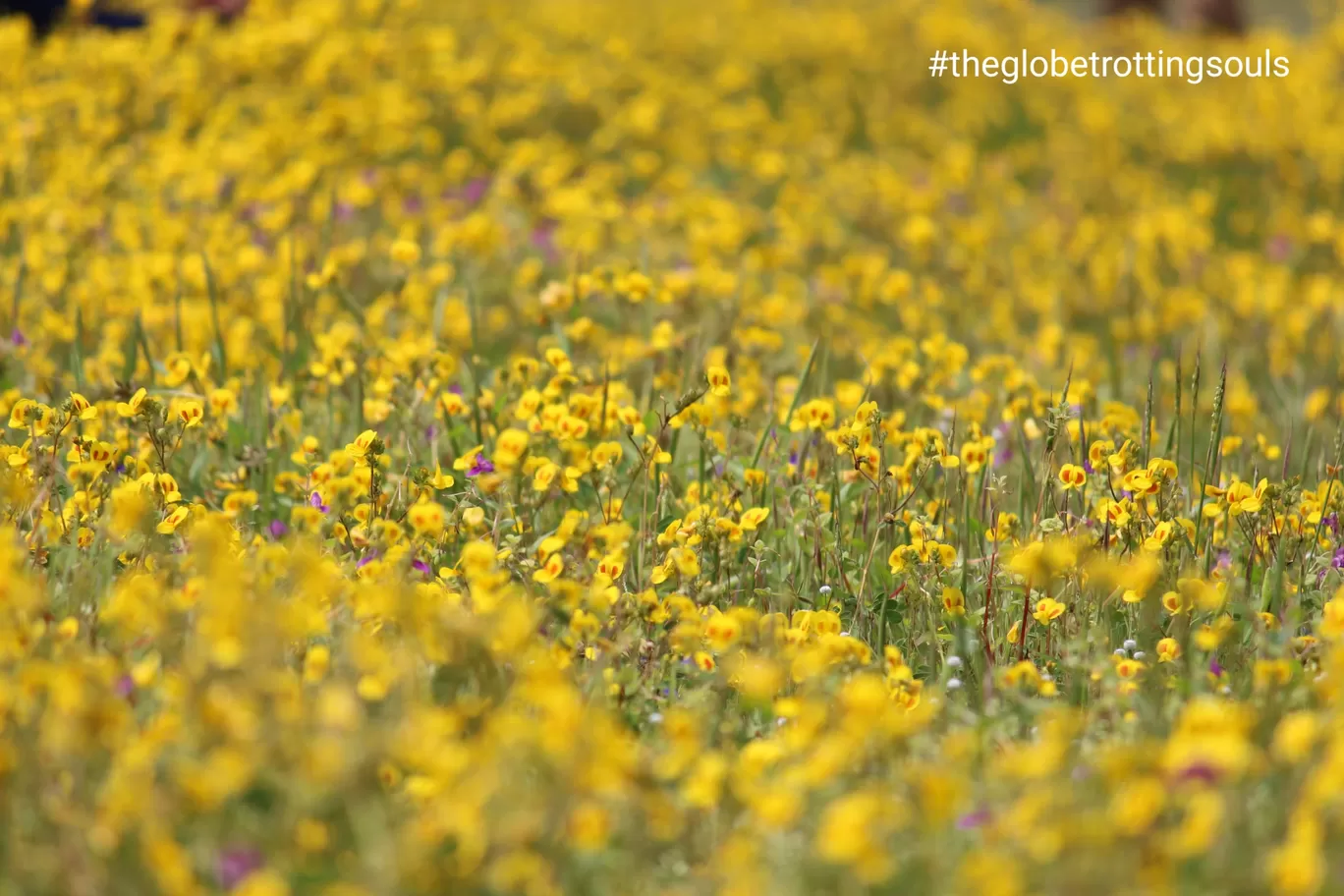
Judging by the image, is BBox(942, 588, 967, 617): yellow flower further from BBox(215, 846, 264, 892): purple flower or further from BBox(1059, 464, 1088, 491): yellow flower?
BBox(215, 846, 264, 892): purple flower

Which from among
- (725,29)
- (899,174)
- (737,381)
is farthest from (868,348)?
(725,29)

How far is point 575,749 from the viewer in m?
1.72

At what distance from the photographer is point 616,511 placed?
3.22 m

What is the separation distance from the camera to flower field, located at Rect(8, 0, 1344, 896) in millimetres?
1730

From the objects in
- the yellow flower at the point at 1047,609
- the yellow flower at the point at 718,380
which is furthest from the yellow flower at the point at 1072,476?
the yellow flower at the point at 718,380

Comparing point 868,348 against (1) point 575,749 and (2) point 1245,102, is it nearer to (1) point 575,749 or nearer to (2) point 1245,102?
Answer: (1) point 575,749

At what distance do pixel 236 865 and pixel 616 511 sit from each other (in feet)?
5.18

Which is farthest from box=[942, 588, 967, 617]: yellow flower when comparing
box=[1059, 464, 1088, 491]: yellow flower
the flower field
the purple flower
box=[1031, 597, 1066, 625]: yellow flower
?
the purple flower

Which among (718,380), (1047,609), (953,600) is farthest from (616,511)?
(1047,609)

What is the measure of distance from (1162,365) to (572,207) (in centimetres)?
241

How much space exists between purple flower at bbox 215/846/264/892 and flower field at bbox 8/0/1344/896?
11 millimetres

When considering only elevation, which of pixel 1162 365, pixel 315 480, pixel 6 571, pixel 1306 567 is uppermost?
pixel 6 571

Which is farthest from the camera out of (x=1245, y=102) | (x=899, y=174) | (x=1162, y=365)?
(x=1245, y=102)

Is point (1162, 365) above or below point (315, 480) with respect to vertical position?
below
